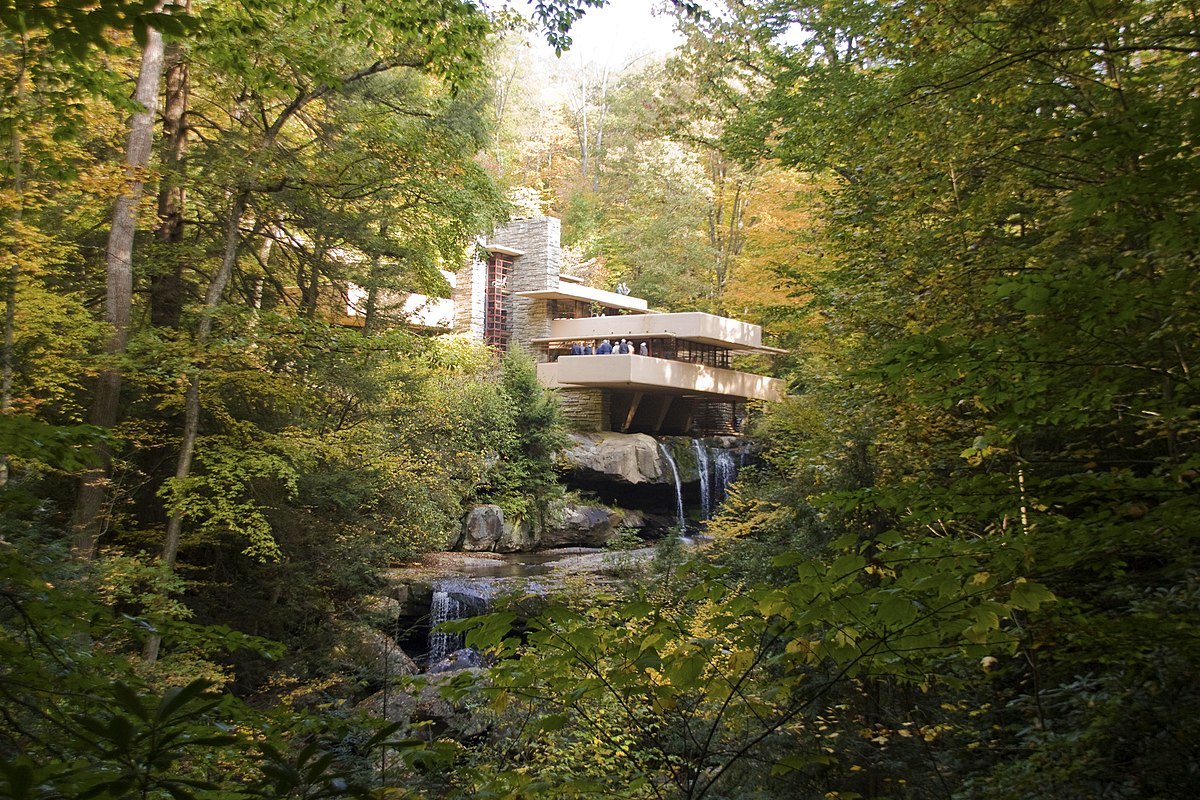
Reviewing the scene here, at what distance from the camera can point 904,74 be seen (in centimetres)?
531

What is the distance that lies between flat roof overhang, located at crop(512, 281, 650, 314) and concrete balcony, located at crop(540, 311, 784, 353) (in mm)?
682

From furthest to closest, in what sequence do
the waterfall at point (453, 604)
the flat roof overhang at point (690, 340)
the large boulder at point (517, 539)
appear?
the flat roof overhang at point (690, 340) → the large boulder at point (517, 539) → the waterfall at point (453, 604)

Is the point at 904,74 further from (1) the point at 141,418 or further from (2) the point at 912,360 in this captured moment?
(1) the point at 141,418

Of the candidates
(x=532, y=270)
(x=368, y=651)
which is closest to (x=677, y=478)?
(x=532, y=270)

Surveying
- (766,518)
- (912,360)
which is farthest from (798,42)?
(912,360)

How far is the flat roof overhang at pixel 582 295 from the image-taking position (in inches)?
837

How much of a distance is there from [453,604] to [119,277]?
6.11 metres

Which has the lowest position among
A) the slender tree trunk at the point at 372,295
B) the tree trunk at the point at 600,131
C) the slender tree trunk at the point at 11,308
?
the slender tree trunk at the point at 11,308

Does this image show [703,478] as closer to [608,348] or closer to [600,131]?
[608,348]

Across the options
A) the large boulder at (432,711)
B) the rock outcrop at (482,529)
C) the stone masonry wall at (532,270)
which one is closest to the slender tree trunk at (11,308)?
the large boulder at (432,711)

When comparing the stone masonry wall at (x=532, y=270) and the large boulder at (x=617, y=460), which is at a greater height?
the stone masonry wall at (x=532, y=270)

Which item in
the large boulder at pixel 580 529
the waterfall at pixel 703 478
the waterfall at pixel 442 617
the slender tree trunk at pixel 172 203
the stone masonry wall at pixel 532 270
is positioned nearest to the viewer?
the slender tree trunk at pixel 172 203

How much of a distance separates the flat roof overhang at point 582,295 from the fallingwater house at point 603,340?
3cm

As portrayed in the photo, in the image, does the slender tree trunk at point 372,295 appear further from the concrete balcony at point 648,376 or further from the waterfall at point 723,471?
the waterfall at point 723,471
